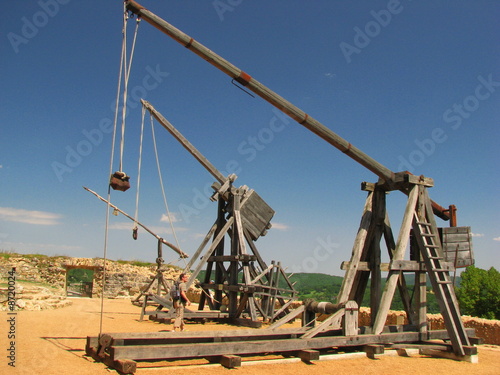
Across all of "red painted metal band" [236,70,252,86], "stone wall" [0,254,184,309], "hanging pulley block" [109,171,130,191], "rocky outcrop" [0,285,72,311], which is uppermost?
"red painted metal band" [236,70,252,86]

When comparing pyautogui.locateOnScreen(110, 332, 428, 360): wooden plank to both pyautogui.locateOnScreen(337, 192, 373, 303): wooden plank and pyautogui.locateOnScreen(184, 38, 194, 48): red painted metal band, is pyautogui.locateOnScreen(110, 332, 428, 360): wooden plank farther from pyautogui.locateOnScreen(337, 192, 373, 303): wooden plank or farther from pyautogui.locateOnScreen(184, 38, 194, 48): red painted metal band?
pyautogui.locateOnScreen(184, 38, 194, 48): red painted metal band

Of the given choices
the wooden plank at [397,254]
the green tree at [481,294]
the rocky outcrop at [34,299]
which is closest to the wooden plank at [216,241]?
the rocky outcrop at [34,299]

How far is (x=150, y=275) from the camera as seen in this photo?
22.0 meters

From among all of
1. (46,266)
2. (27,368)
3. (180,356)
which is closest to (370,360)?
(180,356)

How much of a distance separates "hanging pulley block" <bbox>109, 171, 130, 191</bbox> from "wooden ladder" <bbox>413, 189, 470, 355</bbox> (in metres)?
5.37

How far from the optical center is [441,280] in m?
7.89

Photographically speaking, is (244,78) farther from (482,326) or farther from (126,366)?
(482,326)

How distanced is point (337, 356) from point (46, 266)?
18.6m

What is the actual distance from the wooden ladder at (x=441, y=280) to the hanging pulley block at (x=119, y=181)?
537cm

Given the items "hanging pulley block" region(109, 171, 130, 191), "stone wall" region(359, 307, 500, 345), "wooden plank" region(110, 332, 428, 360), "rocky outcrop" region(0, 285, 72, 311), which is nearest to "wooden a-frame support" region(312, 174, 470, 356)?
"wooden plank" region(110, 332, 428, 360)

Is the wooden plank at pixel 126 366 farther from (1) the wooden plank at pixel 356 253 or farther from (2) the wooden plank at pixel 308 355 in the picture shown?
(1) the wooden plank at pixel 356 253

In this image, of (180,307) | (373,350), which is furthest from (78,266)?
(373,350)

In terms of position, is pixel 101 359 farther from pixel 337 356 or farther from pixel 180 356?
pixel 337 356

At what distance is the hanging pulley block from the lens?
6.73 m
